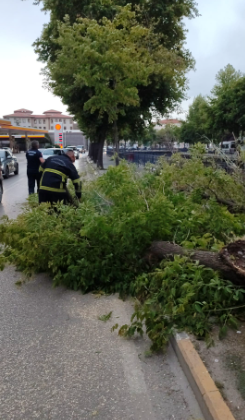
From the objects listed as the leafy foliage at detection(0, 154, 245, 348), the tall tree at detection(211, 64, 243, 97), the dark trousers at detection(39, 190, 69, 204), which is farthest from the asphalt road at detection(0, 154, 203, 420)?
the tall tree at detection(211, 64, 243, 97)

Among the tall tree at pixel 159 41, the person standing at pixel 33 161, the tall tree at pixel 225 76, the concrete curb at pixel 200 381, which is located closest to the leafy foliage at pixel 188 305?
the concrete curb at pixel 200 381

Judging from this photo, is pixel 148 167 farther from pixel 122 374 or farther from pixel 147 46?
pixel 147 46

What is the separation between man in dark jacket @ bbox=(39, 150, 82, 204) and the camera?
7.10 meters

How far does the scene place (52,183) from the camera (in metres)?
7.10

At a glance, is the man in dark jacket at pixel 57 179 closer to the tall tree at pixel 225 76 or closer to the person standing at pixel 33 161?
the person standing at pixel 33 161

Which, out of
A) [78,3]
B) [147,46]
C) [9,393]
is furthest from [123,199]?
[78,3]

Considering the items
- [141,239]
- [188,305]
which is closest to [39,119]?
[141,239]

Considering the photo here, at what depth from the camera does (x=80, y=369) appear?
3723mm

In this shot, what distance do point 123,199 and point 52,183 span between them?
6.06 feet

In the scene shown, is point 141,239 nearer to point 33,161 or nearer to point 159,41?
point 33,161

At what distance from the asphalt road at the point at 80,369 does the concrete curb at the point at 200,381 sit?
0.25 feet

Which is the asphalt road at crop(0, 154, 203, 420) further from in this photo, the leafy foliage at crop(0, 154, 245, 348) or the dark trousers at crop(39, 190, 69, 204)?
the dark trousers at crop(39, 190, 69, 204)

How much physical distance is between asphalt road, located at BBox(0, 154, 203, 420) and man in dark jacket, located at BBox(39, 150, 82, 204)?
7.59 feet

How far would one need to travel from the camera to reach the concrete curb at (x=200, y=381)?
287cm
